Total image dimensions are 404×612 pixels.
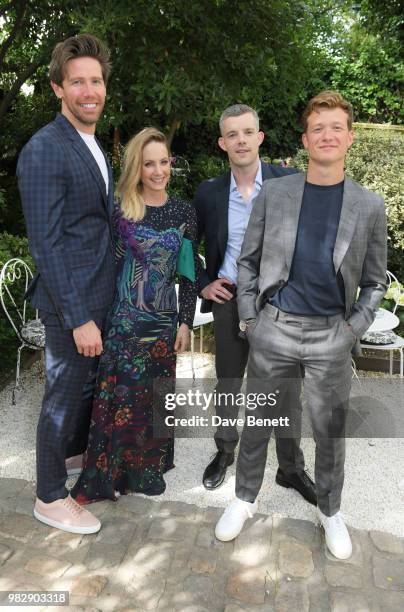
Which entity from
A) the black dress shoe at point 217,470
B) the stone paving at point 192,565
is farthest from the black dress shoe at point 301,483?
the black dress shoe at point 217,470

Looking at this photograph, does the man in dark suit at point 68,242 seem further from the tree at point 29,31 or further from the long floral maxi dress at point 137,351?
the tree at point 29,31

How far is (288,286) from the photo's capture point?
2.62 meters

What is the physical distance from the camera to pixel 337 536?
9.17ft

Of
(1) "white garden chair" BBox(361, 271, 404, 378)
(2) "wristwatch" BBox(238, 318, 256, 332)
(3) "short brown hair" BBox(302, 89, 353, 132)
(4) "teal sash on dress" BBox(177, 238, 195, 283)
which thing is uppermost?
(3) "short brown hair" BBox(302, 89, 353, 132)

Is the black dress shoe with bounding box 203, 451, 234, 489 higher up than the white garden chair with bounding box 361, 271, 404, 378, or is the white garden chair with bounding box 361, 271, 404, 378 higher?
the white garden chair with bounding box 361, 271, 404, 378

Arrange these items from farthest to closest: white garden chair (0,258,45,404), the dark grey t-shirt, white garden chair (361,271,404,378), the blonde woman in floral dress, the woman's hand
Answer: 1. white garden chair (361,271,404,378)
2. white garden chair (0,258,45,404)
3. the woman's hand
4. the blonde woman in floral dress
5. the dark grey t-shirt

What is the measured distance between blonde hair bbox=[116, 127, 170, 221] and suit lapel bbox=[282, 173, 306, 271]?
761 millimetres

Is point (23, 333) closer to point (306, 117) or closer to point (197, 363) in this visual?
point (197, 363)

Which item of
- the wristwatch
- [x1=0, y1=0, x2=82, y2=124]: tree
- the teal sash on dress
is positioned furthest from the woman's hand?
[x1=0, y1=0, x2=82, y2=124]: tree

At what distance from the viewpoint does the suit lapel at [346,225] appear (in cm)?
246

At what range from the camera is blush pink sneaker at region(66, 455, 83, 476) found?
3.44 metres

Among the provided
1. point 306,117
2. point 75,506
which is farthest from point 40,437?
point 306,117

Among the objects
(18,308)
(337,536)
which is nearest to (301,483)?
(337,536)

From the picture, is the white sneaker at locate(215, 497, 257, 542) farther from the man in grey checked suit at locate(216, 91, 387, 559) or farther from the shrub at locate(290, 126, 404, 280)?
the shrub at locate(290, 126, 404, 280)
